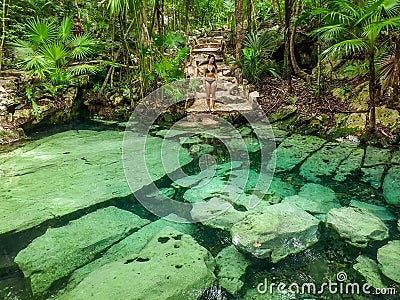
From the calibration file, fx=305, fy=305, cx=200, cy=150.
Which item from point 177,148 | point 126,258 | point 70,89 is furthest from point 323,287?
point 70,89

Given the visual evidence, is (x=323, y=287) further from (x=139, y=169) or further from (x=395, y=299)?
(x=139, y=169)

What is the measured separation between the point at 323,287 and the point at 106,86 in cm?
787

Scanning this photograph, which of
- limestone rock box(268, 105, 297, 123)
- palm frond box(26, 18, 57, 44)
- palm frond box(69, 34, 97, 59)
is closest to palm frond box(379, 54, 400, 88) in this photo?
limestone rock box(268, 105, 297, 123)

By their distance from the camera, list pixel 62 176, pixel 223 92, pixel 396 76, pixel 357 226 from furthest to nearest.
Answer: pixel 223 92 < pixel 396 76 < pixel 62 176 < pixel 357 226

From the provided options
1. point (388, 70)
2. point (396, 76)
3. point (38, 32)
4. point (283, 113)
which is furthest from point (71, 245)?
point (38, 32)

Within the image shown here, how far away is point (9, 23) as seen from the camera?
777 centimetres

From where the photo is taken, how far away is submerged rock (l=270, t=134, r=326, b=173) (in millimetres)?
4565

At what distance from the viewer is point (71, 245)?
274 centimetres

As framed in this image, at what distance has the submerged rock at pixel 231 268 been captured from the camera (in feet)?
7.42

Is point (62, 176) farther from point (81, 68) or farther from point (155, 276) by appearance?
point (81, 68)

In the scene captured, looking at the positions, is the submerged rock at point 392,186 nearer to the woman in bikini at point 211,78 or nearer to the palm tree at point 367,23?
the palm tree at point 367,23

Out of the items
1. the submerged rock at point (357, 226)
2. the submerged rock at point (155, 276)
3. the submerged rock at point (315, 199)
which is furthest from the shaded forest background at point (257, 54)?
the submerged rock at point (155, 276)

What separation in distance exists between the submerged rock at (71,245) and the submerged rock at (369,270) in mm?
1971

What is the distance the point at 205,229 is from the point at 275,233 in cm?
68
